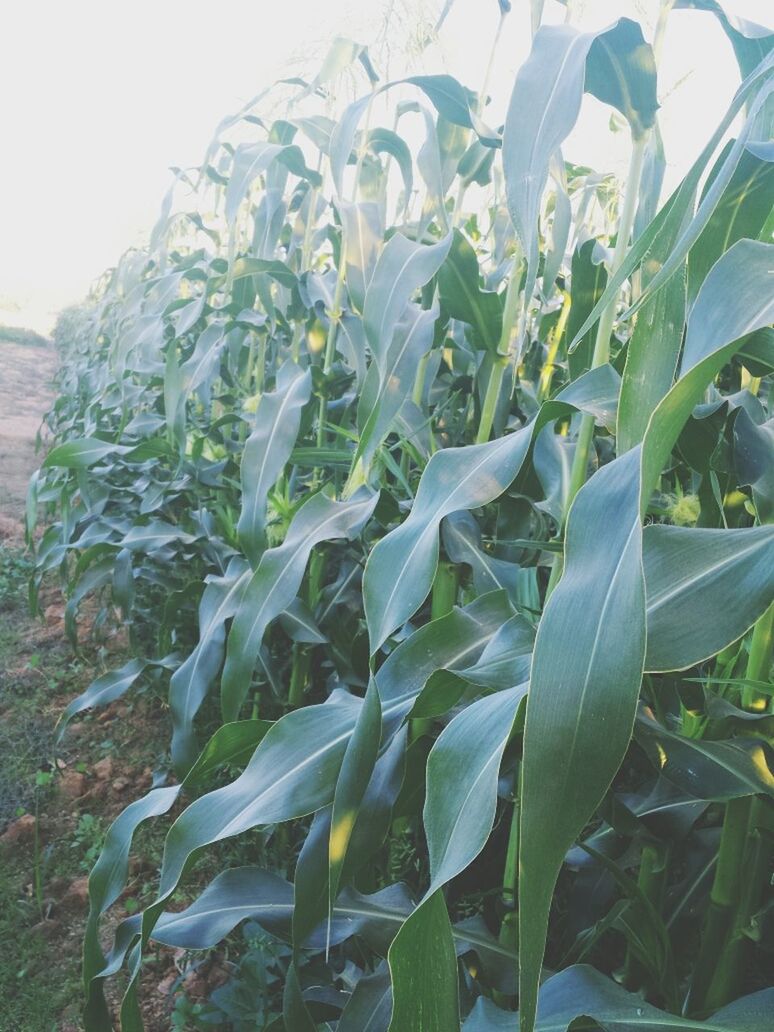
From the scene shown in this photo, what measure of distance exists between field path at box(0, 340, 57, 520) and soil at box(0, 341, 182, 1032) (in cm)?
109

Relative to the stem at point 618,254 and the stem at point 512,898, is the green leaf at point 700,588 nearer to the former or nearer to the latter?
the stem at point 618,254

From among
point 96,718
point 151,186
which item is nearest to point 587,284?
point 96,718

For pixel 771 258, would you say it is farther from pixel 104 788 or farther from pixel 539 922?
pixel 104 788

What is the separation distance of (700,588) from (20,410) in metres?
5.50

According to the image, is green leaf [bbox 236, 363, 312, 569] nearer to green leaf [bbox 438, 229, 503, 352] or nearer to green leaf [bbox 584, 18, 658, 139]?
green leaf [bbox 438, 229, 503, 352]

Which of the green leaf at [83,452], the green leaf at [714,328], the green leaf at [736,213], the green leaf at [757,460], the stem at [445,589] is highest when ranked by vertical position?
the green leaf at [736,213]

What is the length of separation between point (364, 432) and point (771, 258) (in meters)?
0.38

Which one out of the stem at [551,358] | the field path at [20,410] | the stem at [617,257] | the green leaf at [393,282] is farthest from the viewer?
the field path at [20,410]

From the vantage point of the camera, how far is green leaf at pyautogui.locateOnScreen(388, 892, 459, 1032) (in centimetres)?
34

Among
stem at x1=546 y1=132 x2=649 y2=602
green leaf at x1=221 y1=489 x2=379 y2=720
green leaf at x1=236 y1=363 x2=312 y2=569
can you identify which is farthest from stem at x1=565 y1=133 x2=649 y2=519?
green leaf at x1=236 y1=363 x2=312 y2=569

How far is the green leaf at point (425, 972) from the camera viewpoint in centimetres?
34

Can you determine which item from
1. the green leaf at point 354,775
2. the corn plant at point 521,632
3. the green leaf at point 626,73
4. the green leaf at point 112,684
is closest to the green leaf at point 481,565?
the corn plant at point 521,632

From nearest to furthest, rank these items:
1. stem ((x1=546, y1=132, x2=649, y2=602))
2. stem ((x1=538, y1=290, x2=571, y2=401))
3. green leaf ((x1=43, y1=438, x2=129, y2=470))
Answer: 1. stem ((x1=546, y1=132, x2=649, y2=602))
2. stem ((x1=538, y1=290, x2=571, y2=401))
3. green leaf ((x1=43, y1=438, x2=129, y2=470))

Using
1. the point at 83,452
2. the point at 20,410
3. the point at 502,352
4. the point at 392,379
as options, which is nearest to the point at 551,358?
the point at 502,352
